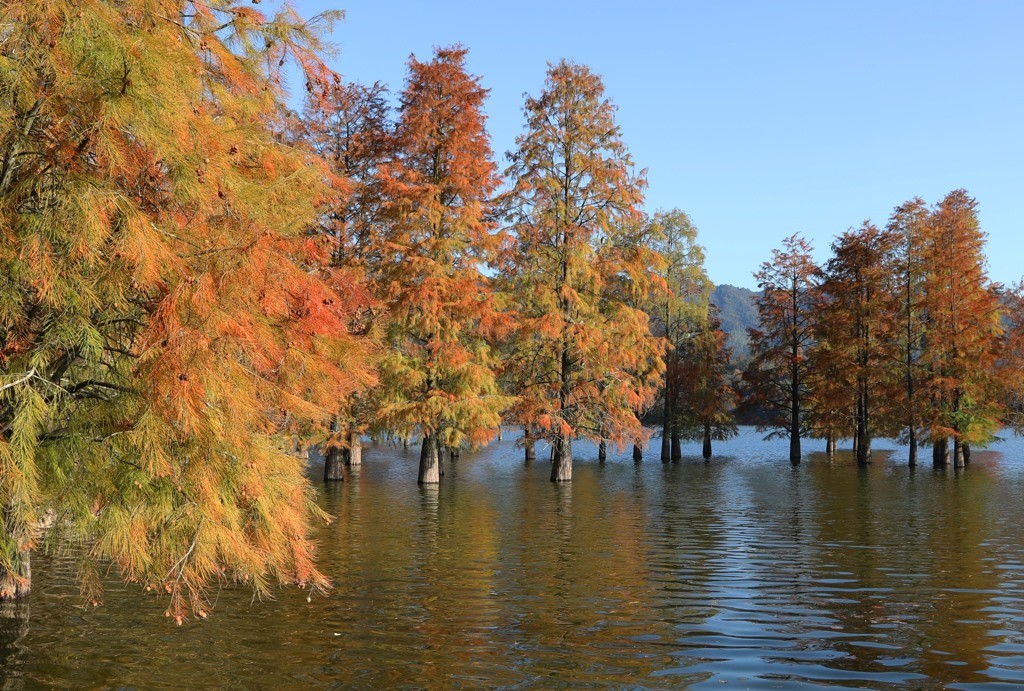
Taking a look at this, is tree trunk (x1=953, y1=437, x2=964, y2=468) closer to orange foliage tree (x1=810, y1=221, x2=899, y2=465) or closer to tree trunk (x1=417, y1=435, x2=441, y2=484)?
orange foliage tree (x1=810, y1=221, x2=899, y2=465)

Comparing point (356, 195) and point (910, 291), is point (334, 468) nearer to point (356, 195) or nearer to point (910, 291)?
point (356, 195)

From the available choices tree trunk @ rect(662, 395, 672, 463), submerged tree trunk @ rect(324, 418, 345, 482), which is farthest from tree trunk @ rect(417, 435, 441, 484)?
tree trunk @ rect(662, 395, 672, 463)

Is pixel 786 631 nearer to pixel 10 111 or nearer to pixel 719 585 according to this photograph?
pixel 719 585

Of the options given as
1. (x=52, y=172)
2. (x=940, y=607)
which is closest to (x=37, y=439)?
(x=52, y=172)

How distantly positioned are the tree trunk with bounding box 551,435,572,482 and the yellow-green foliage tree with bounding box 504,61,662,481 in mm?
35

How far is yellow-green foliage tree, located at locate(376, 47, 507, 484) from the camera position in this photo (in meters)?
25.9

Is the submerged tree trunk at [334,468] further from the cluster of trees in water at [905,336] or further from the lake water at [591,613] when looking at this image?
the cluster of trees in water at [905,336]

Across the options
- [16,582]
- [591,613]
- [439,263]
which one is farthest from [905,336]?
[16,582]

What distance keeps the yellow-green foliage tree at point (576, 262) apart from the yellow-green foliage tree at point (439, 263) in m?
2.97

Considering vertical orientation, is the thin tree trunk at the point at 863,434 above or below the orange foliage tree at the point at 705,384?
below

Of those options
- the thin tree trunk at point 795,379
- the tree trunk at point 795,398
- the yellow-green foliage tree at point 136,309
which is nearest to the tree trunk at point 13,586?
the yellow-green foliage tree at point 136,309

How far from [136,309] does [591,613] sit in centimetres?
592

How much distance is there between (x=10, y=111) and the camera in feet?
24.4

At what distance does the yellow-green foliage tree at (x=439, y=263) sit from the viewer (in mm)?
25891
